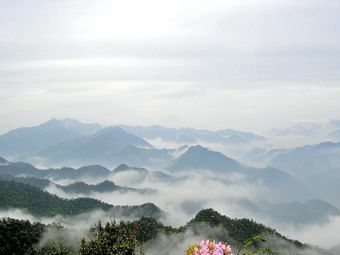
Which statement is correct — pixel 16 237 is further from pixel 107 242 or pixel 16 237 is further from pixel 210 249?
pixel 210 249

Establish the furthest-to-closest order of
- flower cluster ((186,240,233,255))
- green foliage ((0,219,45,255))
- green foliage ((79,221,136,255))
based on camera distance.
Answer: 1. green foliage ((0,219,45,255))
2. green foliage ((79,221,136,255))
3. flower cluster ((186,240,233,255))

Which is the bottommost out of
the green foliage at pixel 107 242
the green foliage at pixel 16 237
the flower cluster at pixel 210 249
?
the green foliage at pixel 16 237

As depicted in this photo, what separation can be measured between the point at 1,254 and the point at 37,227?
5945 cm

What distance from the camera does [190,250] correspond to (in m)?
10.1

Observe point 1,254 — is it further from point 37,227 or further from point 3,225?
point 37,227

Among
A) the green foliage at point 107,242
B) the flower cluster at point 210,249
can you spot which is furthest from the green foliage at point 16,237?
the flower cluster at point 210,249

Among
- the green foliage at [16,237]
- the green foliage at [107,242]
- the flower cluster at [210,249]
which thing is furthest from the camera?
the green foliage at [16,237]

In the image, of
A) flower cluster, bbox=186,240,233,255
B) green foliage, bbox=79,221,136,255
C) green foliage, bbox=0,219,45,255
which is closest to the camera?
flower cluster, bbox=186,240,233,255

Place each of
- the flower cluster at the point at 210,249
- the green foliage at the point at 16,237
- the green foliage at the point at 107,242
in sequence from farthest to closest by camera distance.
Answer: the green foliage at the point at 16,237, the green foliage at the point at 107,242, the flower cluster at the point at 210,249

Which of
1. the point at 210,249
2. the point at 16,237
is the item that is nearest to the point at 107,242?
the point at 210,249

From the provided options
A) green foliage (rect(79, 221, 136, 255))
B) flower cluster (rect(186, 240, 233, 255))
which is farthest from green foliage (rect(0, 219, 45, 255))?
flower cluster (rect(186, 240, 233, 255))

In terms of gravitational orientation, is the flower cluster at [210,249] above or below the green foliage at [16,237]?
above

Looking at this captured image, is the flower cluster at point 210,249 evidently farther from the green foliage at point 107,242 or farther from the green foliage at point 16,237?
the green foliage at point 16,237

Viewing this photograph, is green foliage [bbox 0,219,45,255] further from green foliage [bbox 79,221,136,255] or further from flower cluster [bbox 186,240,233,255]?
flower cluster [bbox 186,240,233,255]
